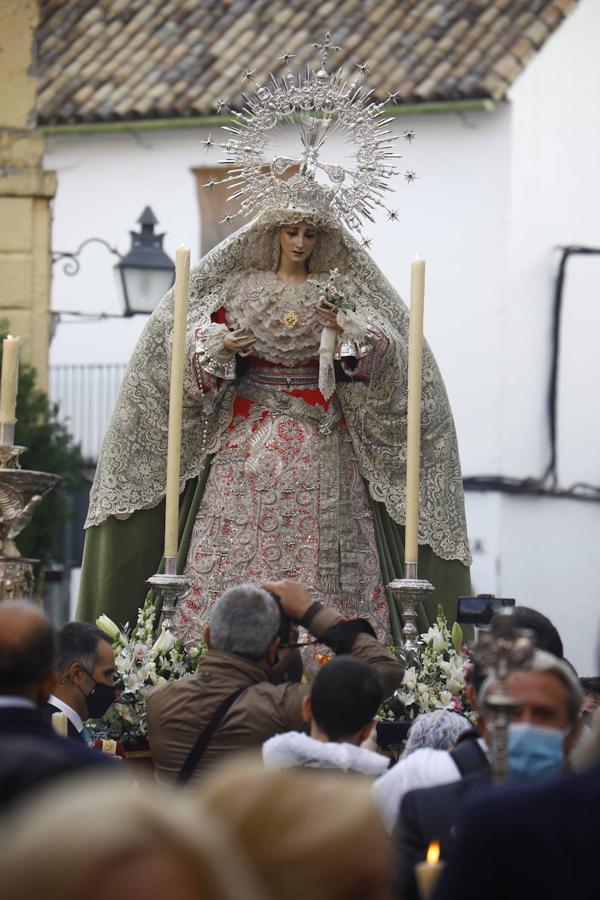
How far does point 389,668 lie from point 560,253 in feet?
39.9

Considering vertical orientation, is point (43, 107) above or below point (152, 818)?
above

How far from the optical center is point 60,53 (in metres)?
17.1

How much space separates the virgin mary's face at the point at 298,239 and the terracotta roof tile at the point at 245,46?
9868mm

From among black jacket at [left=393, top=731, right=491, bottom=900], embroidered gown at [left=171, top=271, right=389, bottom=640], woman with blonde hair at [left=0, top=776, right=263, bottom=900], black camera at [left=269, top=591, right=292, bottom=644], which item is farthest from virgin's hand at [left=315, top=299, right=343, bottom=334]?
woman with blonde hair at [left=0, top=776, right=263, bottom=900]

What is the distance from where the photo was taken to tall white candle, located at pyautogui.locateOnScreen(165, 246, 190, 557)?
489 cm

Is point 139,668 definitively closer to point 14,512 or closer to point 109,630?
point 109,630

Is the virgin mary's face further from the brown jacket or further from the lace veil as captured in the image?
the brown jacket

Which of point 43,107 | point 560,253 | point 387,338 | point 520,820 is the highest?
point 43,107

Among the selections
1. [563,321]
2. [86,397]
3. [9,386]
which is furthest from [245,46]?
[9,386]

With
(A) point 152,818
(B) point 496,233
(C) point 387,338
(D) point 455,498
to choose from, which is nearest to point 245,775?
(A) point 152,818

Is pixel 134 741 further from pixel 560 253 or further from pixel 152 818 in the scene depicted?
pixel 560 253

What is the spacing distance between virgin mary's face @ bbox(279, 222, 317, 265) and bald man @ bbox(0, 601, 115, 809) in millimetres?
2747

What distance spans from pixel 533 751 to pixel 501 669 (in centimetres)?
13

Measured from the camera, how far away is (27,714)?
2.65 meters
